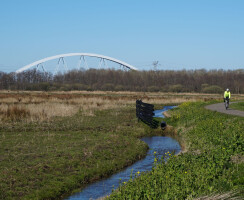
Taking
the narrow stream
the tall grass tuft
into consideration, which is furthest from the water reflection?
the tall grass tuft

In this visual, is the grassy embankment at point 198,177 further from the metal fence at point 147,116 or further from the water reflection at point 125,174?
the metal fence at point 147,116

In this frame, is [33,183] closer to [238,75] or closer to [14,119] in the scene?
[14,119]

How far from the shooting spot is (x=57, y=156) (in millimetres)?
13273

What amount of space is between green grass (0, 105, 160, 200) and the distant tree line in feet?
254

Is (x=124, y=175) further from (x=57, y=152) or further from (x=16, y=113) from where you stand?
(x=16, y=113)

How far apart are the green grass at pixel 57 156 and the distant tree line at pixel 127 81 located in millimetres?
77368

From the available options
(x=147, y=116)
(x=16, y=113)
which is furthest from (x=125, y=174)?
(x=16, y=113)

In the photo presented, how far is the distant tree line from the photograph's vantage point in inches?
→ 4085

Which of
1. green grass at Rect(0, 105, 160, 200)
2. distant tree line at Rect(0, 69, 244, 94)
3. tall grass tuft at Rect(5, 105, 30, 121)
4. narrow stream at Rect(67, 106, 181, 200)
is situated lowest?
narrow stream at Rect(67, 106, 181, 200)

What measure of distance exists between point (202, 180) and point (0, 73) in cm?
12122

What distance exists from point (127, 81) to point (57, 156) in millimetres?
112352

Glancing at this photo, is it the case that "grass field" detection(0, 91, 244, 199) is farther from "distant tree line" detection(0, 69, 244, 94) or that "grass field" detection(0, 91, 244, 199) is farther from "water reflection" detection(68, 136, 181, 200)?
"distant tree line" detection(0, 69, 244, 94)

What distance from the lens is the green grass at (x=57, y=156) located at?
10234mm

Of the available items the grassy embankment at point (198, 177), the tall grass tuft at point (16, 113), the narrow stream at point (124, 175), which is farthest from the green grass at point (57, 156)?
the tall grass tuft at point (16, 113)
